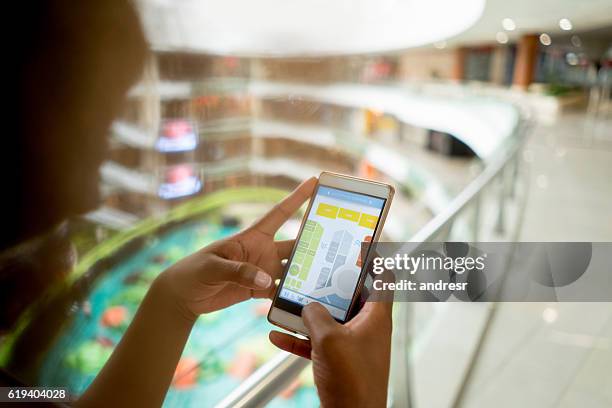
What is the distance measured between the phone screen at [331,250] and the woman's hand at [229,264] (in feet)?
0.10

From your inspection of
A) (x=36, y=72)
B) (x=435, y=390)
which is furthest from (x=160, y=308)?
(x=435, y=390)

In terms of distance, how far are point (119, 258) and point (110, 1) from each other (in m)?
9.02

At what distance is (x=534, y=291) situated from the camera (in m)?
1.12

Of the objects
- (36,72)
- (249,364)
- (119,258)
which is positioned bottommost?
(249,364)

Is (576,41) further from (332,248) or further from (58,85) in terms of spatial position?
(58,85)

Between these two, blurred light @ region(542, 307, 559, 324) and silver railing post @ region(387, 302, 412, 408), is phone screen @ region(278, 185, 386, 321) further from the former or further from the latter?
blurred light @ region(542, 307, 559, 324)

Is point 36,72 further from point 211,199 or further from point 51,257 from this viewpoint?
point 211,199

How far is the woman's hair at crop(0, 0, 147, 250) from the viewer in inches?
25.2

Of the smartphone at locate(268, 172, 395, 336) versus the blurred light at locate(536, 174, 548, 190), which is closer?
the smartphone at locate(268, 172, 395, 336)

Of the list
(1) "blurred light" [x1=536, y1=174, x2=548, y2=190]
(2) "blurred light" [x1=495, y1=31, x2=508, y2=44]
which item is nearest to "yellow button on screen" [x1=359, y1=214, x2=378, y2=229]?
(1) "blurred light" [x1=536, y1=174, x2=548, y2=190]

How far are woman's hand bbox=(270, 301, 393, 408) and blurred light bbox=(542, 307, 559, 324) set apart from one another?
92 cm

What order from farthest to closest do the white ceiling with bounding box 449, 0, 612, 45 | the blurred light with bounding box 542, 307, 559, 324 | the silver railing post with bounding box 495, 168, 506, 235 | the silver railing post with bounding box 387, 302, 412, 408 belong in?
the silver railing post with bounding box 495, 168, 506, 235 < the white ceiling with bounding box 449, 0, 612, 45 < the blurred light with bounding box 542, 307, 559, 324 < the silver railing post with bounding box 387, 302, 412, 408

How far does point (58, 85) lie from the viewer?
66cm

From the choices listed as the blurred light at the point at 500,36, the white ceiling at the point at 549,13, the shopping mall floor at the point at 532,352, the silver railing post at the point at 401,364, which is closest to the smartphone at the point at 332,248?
the silver railing post at the point at 401,364
